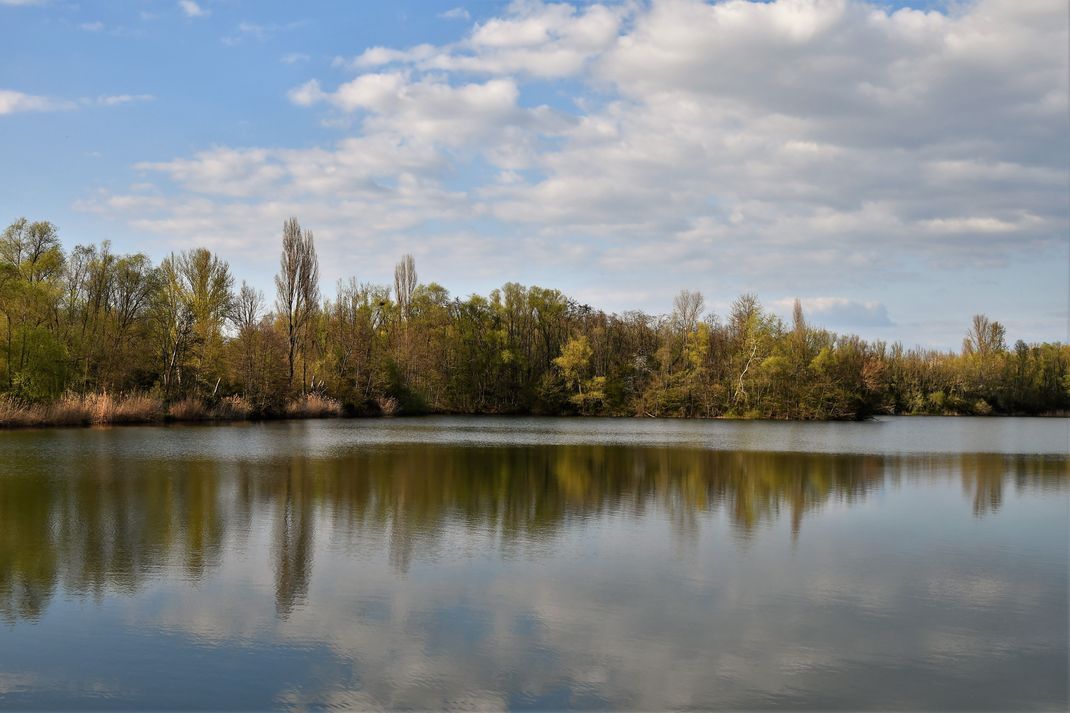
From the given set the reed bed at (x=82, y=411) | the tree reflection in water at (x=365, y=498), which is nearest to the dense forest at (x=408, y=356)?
the reed bed at (x=82, y=411)

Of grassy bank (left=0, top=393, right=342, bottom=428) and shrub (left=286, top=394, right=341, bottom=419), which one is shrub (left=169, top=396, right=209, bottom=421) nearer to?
grassy bank (left=0, top=393, right=342, bottom=428)

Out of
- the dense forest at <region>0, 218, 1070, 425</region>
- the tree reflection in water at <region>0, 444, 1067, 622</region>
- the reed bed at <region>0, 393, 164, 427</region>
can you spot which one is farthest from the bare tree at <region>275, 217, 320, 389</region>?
the tree reflection in water at <region>0, 444, 1067, 622</region>

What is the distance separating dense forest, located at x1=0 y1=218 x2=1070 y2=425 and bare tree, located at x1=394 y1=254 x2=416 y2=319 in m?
0.12

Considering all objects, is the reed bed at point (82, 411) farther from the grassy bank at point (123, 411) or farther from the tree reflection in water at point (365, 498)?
the tree reflection in water at point (365, 498)

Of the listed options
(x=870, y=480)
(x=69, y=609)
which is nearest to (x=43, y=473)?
(x=69, y=609)

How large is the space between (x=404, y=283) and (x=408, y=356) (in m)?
8.47

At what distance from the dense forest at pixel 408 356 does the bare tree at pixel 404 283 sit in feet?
0.40

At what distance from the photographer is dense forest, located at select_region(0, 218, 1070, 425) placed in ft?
117

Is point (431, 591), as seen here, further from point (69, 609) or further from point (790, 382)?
point (790, 382)

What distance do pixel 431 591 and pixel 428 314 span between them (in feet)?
174

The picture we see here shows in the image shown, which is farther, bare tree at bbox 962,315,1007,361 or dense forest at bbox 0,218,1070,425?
bare tree at bbox 962,315,1007,361

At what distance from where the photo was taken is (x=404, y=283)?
197 ft

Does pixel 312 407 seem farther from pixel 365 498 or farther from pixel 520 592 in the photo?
pixel 520 592

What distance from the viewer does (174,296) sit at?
134ft
